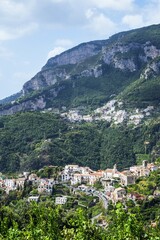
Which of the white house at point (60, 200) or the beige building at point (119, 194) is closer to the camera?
the beige building at point (119, 194)

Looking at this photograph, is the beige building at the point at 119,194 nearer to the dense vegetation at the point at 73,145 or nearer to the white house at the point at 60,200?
the white house at the point at 60,200

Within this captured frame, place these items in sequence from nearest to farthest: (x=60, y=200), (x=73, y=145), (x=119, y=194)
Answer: (x=119, y=194) → (x=60, y=200) → (x=73, y=145)

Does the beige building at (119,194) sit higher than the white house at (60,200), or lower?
higher

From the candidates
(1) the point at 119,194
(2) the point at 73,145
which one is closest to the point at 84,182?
(1) the point at 119,194

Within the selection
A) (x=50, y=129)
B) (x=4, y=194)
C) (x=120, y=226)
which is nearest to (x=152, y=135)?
(x=50, y=129)

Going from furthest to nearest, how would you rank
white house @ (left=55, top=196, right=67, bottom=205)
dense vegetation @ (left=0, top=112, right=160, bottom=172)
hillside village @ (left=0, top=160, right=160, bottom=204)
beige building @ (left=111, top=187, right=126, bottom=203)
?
1. dense vegetation @ (left=0, top=112, right=160, bottom=172)
2. hillside village @ (left=0, top=160, right=160, bottom=204)
3. white house @ (left=55, top=196, right=67, bottom=205)
4. beige building @ (left=111, top=187, right=126, bottom=203)

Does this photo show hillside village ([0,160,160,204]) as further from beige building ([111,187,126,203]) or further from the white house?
beige building ([111,187,126,203])

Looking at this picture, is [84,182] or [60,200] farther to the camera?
[84,182]

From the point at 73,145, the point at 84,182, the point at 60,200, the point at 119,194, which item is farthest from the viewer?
the point at 73,145

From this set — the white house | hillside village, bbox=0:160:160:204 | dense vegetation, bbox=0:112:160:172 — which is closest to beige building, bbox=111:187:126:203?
hillside village, bbox=0:160:160:204

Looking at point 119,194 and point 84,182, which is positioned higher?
point 84,182

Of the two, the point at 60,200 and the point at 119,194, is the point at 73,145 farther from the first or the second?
the point at 119,194

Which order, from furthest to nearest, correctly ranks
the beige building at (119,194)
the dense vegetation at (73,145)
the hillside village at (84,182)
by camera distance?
the dense vegetation at (73,145) < the hillside village at (84,182) < the beige building at (119,194)

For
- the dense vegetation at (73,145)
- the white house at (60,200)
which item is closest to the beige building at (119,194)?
the white house at (60,200)
